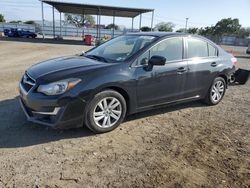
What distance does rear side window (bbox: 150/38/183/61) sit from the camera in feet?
15.6

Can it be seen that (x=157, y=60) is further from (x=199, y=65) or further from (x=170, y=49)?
(x=199, y=65)

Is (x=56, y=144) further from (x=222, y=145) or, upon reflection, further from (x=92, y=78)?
(x=222, y=145)

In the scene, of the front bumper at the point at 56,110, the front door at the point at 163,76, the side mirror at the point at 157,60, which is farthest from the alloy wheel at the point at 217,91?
the front bumper at the point at 56,110

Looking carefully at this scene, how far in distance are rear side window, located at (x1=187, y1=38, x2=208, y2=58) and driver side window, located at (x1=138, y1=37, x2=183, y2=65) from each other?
0.87 feet

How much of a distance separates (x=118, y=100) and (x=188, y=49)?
2035 millimetres

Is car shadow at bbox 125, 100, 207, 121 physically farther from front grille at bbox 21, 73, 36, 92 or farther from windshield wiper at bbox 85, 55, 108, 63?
front grille at bbox 21, 73, 36, 92

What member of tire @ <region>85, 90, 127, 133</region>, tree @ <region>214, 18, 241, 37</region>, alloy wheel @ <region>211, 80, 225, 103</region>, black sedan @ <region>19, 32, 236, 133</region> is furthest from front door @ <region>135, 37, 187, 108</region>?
tree @ <region>214, 18, 241, 37</region>

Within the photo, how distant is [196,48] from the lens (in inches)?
216

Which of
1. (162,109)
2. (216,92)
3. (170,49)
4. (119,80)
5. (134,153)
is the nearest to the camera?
(134,153)

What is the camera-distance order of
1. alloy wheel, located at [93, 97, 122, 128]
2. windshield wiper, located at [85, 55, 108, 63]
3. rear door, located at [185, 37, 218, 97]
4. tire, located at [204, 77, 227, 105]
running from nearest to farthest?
alloy wheel, located at [93, 97, 122, 128] < windshield wiper, located at [85, 55, 108, 63] < rear door, located at [185, 37, 218, 97] < tire, located at [204, 77, 227, 105]

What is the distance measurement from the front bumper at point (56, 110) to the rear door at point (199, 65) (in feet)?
8.23

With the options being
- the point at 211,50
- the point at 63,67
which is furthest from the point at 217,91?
Result: the point at 63,67

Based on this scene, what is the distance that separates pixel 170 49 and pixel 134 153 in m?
2.35

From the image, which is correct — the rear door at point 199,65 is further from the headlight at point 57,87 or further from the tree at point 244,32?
the tree at point 244,32
